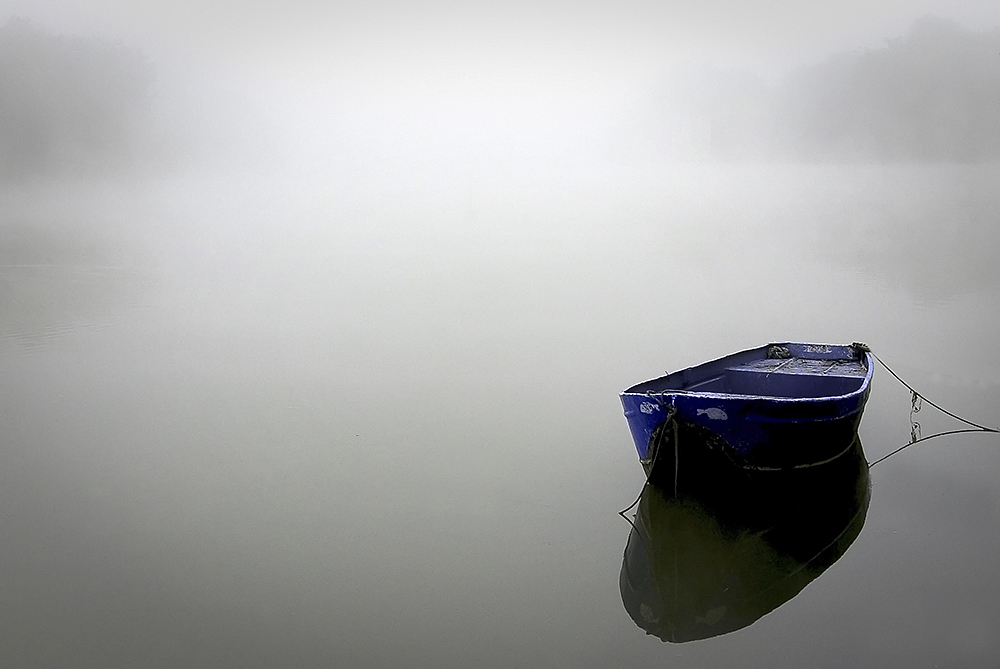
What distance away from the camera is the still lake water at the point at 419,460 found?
496cm

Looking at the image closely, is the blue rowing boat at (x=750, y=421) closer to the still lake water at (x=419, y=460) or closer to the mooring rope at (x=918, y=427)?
the still lake water at (x=419, y=460)

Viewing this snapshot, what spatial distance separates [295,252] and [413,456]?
1779 centimetres

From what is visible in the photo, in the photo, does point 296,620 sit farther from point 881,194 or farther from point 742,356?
point 881,194

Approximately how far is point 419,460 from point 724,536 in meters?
2.91

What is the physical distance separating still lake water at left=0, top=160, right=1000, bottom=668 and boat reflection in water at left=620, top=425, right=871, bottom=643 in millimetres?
139

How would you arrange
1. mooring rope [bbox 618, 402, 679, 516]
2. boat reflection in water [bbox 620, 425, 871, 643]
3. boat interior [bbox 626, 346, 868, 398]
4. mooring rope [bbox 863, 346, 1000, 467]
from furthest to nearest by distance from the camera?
mooring rope [bbox 863, 346, 1000, 467] < boat interior [bbox 626, 346, 868, 398] < mooring rope [bbox 618, 402, 679, 516] < boat reflection in water [bbox 620, 425, 871, 643]

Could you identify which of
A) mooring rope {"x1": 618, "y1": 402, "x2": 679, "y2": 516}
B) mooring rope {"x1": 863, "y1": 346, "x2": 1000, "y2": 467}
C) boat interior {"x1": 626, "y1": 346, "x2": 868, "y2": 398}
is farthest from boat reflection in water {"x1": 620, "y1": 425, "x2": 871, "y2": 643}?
mooring rope {"x1": 863, "y1": 346, "x2": 1000, "y2": 467}

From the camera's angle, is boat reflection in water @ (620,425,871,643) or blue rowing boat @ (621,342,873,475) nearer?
boat reflection in water @ (620,425,871,643)

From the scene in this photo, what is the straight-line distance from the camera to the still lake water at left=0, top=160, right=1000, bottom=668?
4.96m

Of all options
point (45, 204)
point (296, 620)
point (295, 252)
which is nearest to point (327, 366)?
point (296, 620)

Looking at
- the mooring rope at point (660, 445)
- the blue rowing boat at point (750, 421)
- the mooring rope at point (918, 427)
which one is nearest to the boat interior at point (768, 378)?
the blue rowing boat at point (750, 421)

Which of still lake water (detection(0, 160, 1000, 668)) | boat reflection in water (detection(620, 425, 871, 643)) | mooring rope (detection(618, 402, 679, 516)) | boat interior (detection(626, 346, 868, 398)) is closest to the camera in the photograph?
still lake water (detection(0, 160, 1000, 668))

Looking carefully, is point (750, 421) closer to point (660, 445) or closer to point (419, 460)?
point (660, 445)

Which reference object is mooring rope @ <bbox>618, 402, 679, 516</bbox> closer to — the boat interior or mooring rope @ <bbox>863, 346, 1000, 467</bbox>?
the boat interior
